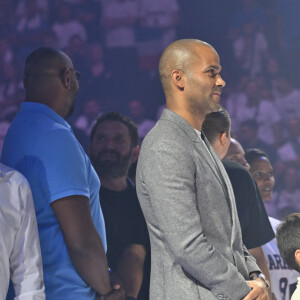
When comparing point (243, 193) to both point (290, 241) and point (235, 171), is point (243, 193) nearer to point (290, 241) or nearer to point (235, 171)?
point (235, 171)

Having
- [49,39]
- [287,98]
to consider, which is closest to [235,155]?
[49,39]

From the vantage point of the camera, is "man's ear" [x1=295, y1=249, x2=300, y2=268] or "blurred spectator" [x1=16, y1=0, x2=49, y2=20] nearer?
"man's ear" [x1=295, y1=249, x2=300, y2=268]

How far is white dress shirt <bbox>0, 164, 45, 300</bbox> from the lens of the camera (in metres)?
1.46

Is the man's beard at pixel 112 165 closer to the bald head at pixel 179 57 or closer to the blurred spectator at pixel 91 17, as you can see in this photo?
the bald head at pixel 179 57

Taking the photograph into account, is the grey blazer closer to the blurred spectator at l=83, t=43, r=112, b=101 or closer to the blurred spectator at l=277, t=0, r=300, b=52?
the blurred spectator at l=83, t=43, r=112, b=101

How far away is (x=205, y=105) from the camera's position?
5.59 ft

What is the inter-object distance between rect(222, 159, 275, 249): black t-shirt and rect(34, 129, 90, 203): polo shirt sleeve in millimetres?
905

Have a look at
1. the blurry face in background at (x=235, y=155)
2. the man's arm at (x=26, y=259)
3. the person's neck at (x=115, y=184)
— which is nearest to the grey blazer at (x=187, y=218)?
the man's arm at (x=26, y=259)

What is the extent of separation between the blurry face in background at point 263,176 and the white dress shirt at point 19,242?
2.58 metres

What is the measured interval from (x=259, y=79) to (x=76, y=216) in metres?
3.74

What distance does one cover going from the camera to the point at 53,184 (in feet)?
5.56

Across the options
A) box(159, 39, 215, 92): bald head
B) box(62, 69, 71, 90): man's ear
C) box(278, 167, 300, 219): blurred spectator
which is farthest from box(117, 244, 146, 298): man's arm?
box(278, 167, 300, 219): blurred spectator

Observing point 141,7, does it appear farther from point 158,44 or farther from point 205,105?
point 205,105

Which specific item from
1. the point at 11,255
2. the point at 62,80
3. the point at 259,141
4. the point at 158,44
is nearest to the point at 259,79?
the point at 259,141
